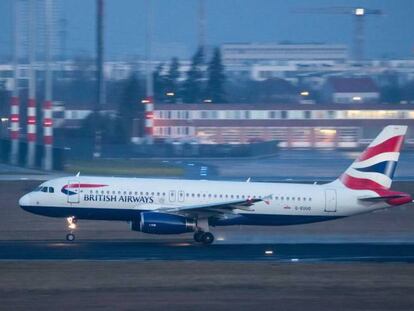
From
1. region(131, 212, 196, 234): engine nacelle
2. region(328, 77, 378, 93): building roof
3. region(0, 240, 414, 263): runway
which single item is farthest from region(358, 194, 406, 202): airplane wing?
region(328, 77, 378, 93): building roof

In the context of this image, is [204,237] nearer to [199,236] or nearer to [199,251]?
[199,236]

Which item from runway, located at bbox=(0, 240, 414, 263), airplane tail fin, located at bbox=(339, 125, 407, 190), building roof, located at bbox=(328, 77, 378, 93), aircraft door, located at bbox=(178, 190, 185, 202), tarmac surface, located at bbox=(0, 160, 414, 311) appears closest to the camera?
tarmac surface, located at bbox=(0, 160, 414, 311)

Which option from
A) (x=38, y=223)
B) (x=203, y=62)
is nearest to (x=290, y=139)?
(x=203, y=62)

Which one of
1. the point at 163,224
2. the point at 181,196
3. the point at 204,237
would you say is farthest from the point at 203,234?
the point at 181,196

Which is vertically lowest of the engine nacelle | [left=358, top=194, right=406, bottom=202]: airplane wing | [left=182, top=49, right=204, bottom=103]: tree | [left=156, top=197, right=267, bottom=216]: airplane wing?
the engine nacelle

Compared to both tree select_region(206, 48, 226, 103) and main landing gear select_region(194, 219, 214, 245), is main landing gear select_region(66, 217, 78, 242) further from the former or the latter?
tree select_region(206, 48, 226, 103)

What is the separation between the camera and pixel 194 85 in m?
117

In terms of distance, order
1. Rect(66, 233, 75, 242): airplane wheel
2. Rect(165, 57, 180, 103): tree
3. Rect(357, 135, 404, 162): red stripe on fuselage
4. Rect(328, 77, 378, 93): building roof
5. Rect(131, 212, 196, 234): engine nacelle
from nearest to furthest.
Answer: Rect(131, 212, 196, 234): engine nacelle < Rect(66, 233, 75, 242): airplane wheel < Rect(357, 135, 404, 162): red stripe on fuselage < Rect(165, 57, 180, 103): tree < Rect(328, 77, 378, 93): building roof

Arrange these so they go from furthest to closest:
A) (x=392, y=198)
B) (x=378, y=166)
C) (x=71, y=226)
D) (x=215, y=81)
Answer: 1. (x=215, y=81)
2. (x=378, y=166)
3. (x=71, y=226)
4. (x=392, y=198)

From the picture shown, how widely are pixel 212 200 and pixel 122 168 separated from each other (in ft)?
76.6

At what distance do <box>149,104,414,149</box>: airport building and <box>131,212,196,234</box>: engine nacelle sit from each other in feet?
196

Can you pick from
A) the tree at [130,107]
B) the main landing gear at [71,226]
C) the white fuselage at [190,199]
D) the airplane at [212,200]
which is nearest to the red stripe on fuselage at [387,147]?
the airplane at [212,200]

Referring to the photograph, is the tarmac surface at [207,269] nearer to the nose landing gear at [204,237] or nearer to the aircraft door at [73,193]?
the nose landing gear at [204,237]

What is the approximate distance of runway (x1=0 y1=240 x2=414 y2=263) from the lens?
1010 inches
